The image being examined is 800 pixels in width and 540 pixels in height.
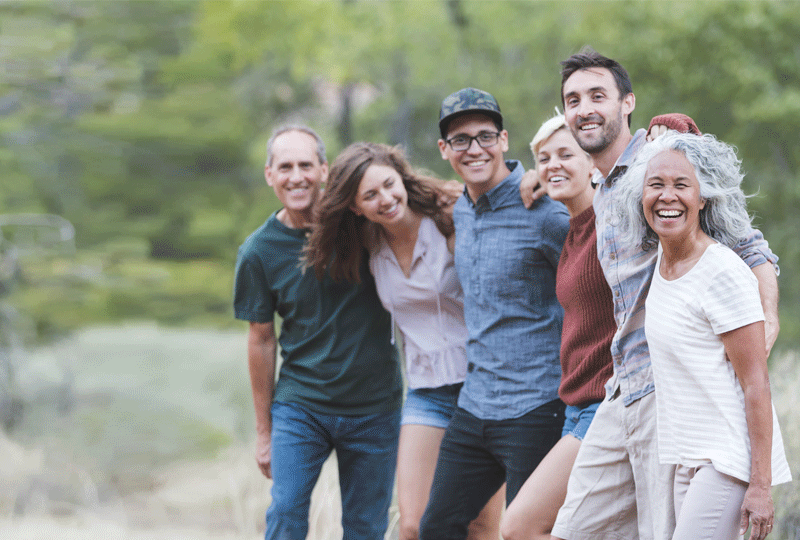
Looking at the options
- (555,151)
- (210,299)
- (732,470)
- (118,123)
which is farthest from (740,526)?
(118,123)

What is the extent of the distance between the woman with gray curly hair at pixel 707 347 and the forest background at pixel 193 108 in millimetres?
11145

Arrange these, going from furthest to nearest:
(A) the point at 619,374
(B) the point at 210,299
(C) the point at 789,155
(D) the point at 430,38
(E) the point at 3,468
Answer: (B) the point at 210,299
(D) the point at 430,38
(C) the point at 789,155
(E) the point at 3,468
(A) the point at 619,374

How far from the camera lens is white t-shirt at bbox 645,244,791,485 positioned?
1.94 metres

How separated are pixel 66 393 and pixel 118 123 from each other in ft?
20.4

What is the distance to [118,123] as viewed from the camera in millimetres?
17797

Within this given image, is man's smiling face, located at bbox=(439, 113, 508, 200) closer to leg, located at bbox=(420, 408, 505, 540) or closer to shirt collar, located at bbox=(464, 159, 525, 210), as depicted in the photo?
shirt collar, located at bbox=(464, 159, 525, 210)

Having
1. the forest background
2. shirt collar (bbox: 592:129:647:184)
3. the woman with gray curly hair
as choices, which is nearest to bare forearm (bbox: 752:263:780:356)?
the woman with gray curly hair

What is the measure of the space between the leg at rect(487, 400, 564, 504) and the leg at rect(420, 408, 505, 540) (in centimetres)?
13

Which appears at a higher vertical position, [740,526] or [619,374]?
[619,374]

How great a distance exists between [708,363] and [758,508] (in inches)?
13.4

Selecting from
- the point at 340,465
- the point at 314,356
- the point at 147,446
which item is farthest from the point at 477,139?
the point at 147,446

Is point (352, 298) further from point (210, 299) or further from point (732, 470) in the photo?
point (210, 299)

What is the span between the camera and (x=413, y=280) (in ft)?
10.2

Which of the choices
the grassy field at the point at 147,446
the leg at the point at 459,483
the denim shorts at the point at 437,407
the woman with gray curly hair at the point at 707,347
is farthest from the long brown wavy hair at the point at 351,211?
the grassy field at the point at 147,446
